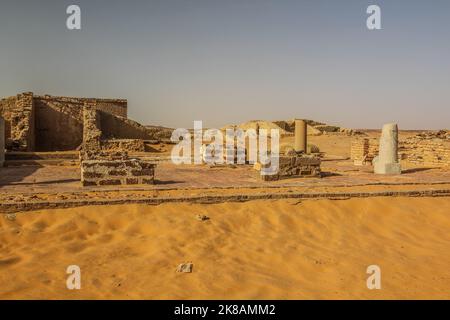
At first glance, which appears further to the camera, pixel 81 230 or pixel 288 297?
pixel 81 230

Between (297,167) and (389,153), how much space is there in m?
4.15

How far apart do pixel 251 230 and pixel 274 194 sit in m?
1.63

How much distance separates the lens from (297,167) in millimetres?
11344

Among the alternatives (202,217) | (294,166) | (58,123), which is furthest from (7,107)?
(202,217)

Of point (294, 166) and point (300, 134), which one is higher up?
point (300, 134)

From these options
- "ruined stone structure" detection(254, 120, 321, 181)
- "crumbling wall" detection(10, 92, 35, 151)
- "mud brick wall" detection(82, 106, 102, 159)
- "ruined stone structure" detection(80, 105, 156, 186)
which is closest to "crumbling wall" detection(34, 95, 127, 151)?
"mud brick wall" detection(82, 106, 102, 159)

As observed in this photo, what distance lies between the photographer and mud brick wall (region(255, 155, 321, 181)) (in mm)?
11038

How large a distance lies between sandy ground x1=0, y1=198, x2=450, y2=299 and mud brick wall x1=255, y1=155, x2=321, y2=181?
305 cm

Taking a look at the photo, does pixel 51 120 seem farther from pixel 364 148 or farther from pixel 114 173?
pixel 364 148
